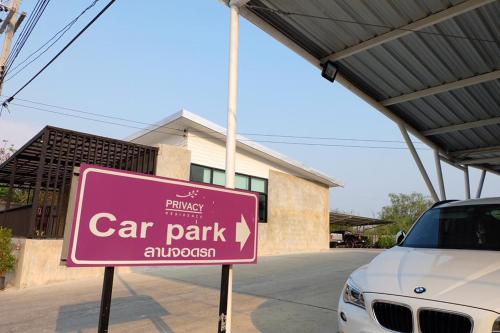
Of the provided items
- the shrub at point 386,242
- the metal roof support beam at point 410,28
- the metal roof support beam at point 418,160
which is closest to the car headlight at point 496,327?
the metal roof support beam at point 410,28

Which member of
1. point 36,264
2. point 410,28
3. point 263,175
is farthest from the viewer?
point 263,175

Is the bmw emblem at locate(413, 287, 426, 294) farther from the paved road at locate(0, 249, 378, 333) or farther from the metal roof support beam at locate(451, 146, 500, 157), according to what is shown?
the metal roof support beam at locate(451, 146, 500, 157)

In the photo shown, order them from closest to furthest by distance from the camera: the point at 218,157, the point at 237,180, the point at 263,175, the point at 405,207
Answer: the point at 218,157, the point at 237,180, the point at 263,175, the point at 405,207

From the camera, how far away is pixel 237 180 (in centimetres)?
1684

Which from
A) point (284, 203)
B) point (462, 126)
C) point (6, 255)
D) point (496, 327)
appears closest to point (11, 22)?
point (6, 255)

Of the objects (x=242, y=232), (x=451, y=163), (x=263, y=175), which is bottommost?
(x=242, y=232)

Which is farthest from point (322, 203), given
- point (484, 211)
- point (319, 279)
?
point (484, 211)

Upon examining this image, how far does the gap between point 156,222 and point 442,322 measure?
2500mm

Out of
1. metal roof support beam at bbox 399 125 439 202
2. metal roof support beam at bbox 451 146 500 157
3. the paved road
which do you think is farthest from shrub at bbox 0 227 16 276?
metal roof support beam at bbox 451 146 500 157

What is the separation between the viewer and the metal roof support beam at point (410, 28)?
550cm

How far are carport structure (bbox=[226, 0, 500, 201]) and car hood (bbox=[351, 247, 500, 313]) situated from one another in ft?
12.7

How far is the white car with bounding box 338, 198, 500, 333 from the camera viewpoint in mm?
2787

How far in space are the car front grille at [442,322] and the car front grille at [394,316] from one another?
0.32 feet

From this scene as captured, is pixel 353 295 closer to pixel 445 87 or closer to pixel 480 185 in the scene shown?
pixel 445 87
